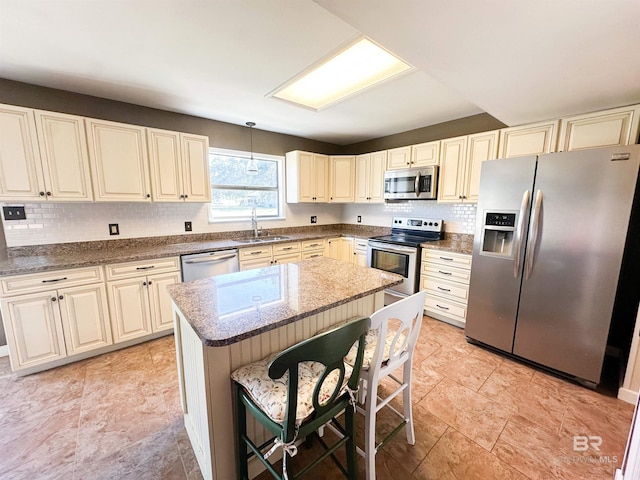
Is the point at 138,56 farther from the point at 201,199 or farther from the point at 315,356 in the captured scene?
the point at 315,356

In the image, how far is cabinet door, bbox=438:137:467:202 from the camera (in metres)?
3.00

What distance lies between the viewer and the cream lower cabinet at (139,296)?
239 cm

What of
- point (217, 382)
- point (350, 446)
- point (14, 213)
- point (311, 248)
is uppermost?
point (14, 213)

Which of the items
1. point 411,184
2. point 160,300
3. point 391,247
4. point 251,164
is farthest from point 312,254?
point 160,300

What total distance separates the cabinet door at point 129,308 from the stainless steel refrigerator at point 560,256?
10.7 ft

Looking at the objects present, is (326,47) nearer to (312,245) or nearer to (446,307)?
(312,245)

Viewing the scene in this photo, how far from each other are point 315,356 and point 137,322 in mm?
2449

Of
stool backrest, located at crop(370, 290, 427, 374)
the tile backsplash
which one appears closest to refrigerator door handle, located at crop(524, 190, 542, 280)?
the tile backsplash

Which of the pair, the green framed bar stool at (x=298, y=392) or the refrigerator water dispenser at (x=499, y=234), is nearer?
the green framed bar stool at (x=298, y=392)

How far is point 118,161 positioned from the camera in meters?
2.52

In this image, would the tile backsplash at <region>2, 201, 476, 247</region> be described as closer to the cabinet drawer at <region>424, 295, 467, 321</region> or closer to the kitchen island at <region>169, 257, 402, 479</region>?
the cabinet drawer at <region>424, 295, 467, 321</region>

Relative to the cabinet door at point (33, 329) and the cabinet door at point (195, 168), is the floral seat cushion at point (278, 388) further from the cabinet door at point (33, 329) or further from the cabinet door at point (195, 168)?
the cabinet door at point (195, 168)

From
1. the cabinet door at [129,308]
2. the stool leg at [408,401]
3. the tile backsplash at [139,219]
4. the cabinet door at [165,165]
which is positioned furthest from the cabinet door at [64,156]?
the stool leg at [408,401]

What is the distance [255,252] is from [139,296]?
1.27 m
